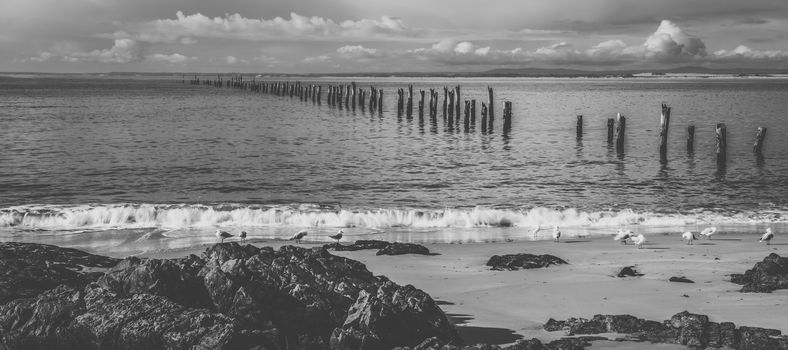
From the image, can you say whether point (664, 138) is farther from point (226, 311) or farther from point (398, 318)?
point (226, 311)

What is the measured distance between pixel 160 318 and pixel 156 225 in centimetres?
1068

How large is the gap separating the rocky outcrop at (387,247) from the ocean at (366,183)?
6.47 feet

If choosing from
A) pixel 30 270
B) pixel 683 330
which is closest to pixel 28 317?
pixel 30 270

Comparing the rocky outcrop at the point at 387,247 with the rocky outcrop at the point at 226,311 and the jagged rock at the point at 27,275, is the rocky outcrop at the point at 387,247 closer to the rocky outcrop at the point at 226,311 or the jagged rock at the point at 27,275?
the rocky outcrop at the point at 226,311

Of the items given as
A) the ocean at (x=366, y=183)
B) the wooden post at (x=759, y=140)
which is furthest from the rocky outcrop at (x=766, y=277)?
the wooden post at (x=759, y=140)

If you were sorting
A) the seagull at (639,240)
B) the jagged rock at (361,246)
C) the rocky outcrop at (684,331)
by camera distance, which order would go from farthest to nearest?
1. the jagged rock at (361,246)
2. the seagull at (639,240)
3. the rocky outcrop at (684,331)

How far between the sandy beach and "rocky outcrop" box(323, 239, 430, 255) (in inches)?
7.9

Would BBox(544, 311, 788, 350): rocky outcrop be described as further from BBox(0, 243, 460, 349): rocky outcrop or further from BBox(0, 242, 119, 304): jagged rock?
BBox(0, 242, 119, 304): jagged rock

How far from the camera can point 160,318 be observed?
6094 millimetres

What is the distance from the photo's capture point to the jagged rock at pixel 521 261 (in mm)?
10641

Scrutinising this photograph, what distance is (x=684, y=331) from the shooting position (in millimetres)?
6750

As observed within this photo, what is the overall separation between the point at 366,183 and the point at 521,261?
12504 mm

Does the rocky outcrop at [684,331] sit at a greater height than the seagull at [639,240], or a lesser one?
greater

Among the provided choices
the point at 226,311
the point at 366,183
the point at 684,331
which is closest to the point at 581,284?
the point at 684,331
